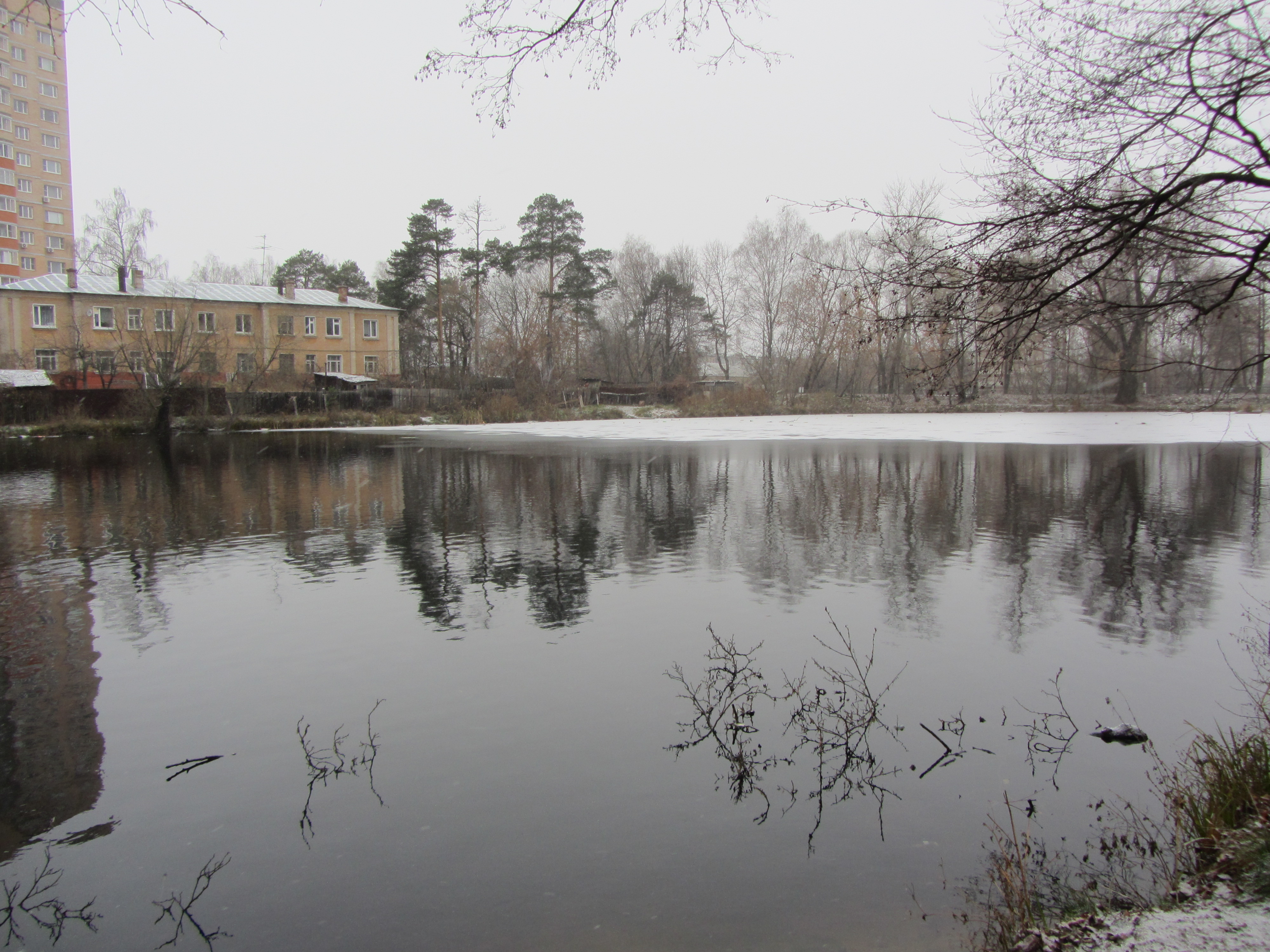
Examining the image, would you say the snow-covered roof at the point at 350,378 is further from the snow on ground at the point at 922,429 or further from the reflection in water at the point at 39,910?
the reflection in water at the point at 39,910

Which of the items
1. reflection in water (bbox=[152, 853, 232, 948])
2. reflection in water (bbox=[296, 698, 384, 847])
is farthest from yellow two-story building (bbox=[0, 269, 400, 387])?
reflection in water (bbox=[152, 853, 232, 948])

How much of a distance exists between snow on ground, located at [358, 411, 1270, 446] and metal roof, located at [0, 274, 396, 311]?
22.3 metres

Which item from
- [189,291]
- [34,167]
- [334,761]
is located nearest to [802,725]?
[334,761]

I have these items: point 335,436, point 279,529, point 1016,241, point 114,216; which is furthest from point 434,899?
point 114,216

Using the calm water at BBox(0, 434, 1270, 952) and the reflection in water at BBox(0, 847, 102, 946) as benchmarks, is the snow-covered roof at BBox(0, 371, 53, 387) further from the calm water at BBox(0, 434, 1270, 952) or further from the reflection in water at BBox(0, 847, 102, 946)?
the reflection in water at BBox(0, 847, 102, 946)

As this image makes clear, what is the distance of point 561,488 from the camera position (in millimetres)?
16750

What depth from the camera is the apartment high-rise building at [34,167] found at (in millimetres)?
71062

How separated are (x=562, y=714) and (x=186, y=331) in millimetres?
36827

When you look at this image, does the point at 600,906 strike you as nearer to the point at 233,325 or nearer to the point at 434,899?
the point at 434,899

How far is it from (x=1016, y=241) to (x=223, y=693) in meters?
6.34

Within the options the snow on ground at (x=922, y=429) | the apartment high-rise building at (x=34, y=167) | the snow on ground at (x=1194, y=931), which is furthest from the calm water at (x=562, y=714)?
the apartment high-rise building at (x=34, y=167)

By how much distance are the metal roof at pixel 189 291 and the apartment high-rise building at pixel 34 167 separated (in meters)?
23.3

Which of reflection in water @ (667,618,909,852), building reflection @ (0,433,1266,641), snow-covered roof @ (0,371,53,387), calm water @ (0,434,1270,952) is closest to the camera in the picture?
calm water @ (0,434,1270,952)

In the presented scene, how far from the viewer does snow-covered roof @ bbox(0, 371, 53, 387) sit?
38.2 m
